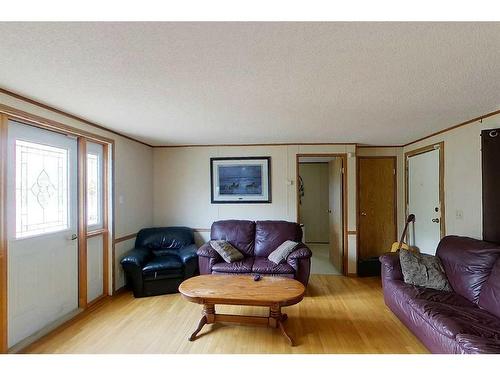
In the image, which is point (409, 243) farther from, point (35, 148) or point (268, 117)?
→ point (35, 148)

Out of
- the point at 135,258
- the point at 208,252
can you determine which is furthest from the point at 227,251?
the point at 135,258

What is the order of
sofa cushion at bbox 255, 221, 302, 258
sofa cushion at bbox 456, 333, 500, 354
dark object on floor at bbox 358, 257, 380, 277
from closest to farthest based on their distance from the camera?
sofa cushion at bbox 456, 333, 500, 354
sofa cushion at bbox 255, 221, 302, 258
dark object on floor at bbox 358, 257, 380, 277

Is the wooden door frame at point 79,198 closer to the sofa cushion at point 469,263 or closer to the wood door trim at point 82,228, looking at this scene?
the wood door trim at point 82,228

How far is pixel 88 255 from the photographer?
3.12 meters

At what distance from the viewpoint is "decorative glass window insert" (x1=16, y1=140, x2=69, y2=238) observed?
2.31 m

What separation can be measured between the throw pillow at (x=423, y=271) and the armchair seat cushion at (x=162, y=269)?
2739 mm

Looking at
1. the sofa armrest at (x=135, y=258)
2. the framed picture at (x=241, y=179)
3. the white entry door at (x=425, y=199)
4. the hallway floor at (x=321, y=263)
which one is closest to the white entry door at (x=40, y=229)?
the sofa armrest at (x=135, y=258)

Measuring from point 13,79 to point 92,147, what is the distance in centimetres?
147

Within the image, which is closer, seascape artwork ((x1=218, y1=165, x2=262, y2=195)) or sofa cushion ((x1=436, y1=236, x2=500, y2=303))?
sofa cushion ((x1=436, y1=236, x2=500, y2=303))

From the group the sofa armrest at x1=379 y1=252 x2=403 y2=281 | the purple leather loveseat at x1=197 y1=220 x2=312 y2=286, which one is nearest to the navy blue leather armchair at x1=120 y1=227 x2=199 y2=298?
the purple leather loveseat at x1=197 y1=220 x2=312 y2=286

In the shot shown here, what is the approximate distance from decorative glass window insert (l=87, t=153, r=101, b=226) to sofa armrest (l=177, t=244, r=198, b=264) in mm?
1171

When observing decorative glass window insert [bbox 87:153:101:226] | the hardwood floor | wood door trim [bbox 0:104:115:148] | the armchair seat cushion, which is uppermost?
wood door trim [bbox 0:104:115:148]

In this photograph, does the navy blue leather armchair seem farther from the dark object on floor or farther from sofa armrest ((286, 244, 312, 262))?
the dark object on floor
